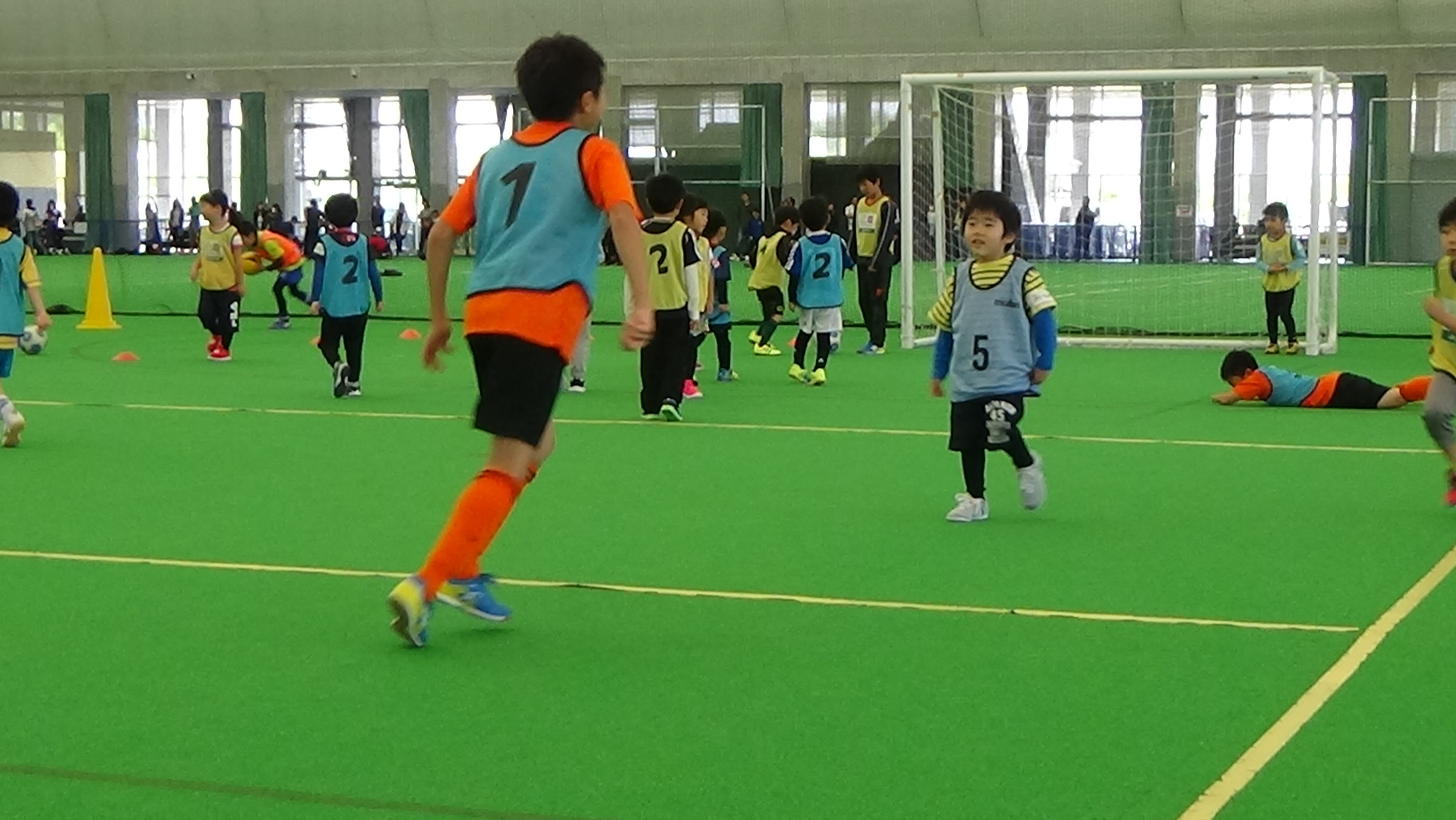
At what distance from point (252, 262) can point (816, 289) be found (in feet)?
25.1

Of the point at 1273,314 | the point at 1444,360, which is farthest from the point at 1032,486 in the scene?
the point at 1273,314

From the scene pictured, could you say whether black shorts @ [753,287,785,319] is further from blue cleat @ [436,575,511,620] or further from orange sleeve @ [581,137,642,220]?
orange sleeve @ [581,137,642,220]

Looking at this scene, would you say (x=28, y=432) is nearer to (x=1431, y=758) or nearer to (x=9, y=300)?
(x=9, y=300)

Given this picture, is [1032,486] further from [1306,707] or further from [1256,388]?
[1256,388]

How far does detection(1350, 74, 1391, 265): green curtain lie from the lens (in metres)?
37.4

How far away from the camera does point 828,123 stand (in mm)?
44656

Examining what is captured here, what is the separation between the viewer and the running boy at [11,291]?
1188 centimetres

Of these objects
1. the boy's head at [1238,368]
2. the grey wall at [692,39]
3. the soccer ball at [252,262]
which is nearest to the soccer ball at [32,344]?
the soccer ball at [252,262]

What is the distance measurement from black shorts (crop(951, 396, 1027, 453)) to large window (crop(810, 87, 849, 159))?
3521 cm

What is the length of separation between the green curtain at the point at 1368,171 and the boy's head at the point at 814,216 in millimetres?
21217

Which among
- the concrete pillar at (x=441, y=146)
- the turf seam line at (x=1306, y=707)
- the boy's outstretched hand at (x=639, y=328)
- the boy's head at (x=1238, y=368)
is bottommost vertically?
the turf seam line at (x=1306, y=707)

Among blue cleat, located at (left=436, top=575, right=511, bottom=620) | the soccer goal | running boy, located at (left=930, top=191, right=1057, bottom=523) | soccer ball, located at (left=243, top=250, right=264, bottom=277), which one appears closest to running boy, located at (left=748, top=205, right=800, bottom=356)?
the soccer goal

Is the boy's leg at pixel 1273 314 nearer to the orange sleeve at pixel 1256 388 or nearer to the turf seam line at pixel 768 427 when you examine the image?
the orange sleeve at pixel 1256 388

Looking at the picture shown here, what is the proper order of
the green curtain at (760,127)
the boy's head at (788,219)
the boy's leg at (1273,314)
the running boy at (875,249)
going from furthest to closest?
the green curtain at (760,127)
the running boy at (875,249)
the boy's leg at (1273,314)
the boy's head at (788,219)
